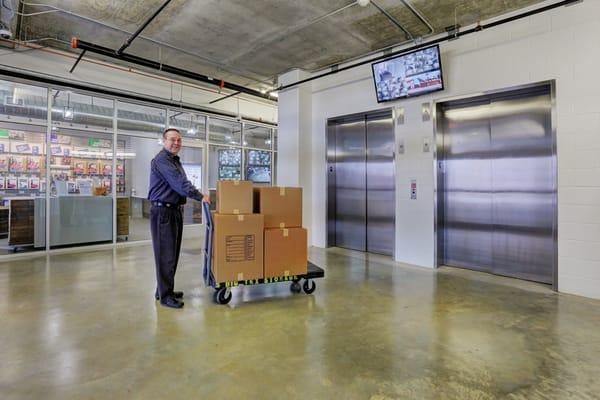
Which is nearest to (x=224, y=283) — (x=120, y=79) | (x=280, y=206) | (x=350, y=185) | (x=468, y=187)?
(x=280, y=206)

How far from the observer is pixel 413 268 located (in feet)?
16.2

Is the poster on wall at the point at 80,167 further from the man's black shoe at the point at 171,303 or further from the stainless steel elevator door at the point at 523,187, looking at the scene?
the stainless steel elevator door at the point at 523,187

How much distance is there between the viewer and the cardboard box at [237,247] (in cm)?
328

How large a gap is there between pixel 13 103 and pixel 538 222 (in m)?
7.97

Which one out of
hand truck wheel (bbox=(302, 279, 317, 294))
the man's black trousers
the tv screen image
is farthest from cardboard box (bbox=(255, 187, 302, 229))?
the tv screen image

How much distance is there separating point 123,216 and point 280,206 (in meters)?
4.63

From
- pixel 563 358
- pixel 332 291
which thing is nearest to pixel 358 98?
pixel 332 291

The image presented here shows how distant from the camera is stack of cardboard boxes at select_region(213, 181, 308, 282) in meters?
3.29

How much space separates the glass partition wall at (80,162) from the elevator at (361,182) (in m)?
3.31

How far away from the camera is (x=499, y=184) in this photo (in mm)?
4484

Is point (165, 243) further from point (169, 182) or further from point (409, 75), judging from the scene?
point (409, 75)

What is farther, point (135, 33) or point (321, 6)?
point (135, 33)

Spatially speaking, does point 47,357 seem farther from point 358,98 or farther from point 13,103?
point 358,98

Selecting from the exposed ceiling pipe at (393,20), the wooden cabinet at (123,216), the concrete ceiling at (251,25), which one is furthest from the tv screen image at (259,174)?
the exposed ceiling pipe at (393,20)
